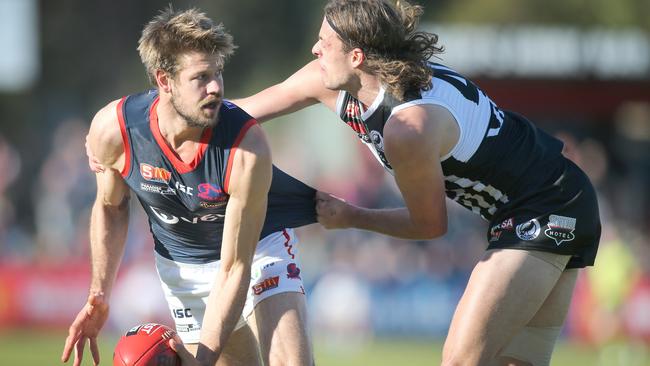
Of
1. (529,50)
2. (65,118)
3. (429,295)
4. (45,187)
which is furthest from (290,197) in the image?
(65,118)

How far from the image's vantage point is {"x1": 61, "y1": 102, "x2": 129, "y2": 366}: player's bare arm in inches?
230

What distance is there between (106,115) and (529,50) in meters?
15.7

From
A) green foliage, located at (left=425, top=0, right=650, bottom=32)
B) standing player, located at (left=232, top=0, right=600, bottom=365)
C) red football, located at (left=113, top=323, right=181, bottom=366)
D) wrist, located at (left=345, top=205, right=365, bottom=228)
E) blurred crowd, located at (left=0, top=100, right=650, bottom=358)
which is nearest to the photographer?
red football, located at (left=113, top=323, right=181, bottom=366)

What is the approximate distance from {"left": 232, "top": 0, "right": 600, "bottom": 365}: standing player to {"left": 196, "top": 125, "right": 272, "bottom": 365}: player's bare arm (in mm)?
655

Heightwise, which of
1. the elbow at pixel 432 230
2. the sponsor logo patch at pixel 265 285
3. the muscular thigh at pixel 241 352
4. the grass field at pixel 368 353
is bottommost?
the grass field at pixel 368 353

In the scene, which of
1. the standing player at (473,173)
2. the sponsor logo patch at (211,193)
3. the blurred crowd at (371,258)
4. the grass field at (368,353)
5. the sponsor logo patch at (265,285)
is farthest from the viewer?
the blurred crowd at (371,258)

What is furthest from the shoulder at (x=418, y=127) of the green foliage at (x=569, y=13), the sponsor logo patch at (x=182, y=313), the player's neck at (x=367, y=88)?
the green foliage at (x=569, y=13)

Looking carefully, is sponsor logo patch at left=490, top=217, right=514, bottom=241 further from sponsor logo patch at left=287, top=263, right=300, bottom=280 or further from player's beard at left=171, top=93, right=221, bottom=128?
player's beard at left=171, top=93, right=221, bottom=128

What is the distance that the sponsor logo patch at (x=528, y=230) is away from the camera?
5766 mm

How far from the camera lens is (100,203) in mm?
6133

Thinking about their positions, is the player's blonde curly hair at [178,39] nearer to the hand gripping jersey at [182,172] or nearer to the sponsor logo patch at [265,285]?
the hand gripping jersey at [182,172]

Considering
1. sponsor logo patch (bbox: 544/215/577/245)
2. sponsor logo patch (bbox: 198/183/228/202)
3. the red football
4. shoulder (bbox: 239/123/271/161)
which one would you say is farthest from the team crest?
the red football

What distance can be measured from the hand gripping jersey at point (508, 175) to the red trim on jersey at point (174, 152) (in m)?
0.88

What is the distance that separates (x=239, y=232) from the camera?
5.57 m
